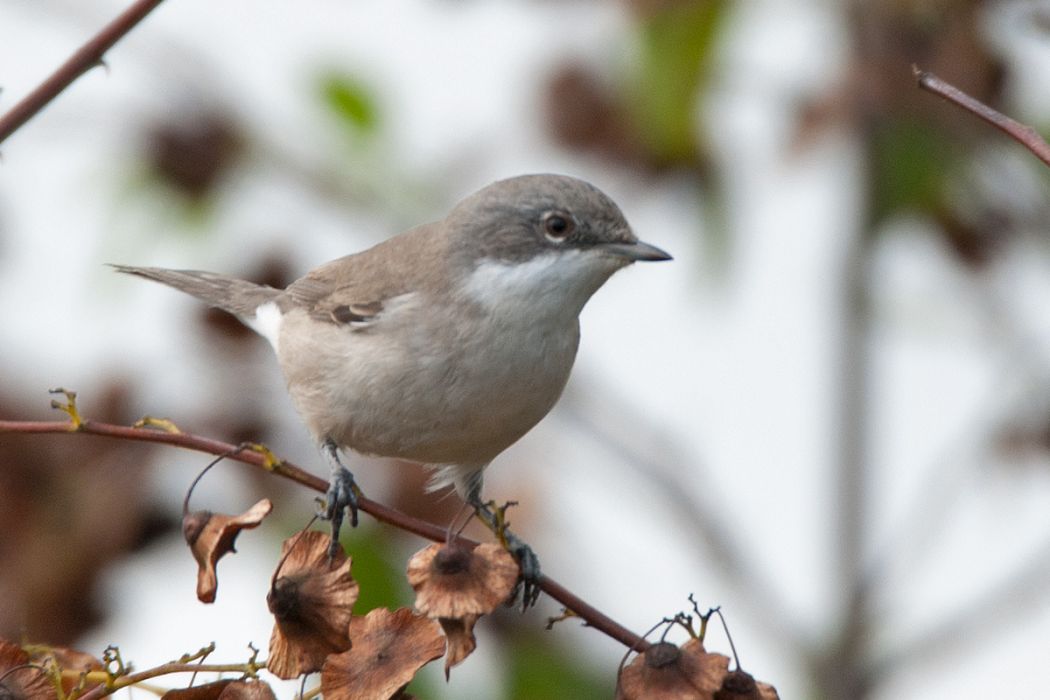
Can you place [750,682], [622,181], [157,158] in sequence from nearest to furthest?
1. [750,682]
2. [157,158]
3. [622,181]

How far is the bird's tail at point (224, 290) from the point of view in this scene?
527cm

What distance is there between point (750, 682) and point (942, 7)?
9.06 feet

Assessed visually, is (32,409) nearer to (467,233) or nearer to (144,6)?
(467,233)

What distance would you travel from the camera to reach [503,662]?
4.41 m

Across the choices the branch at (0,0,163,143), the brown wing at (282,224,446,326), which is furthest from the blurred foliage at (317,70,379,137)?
the branch at (0,0,163,143)

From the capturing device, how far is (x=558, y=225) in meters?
4.39

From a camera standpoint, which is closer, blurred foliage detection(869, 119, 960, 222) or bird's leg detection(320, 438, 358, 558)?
bird's leg detection(320, 438, 358, 558)

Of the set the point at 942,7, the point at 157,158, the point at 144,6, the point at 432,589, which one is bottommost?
the point at 432,589

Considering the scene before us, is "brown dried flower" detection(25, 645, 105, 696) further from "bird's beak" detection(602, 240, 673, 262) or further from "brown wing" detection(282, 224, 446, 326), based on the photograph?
"bird's beak" detection(602, 240, 673, 262)

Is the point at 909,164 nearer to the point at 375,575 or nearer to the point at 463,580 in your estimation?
the point at 375,575

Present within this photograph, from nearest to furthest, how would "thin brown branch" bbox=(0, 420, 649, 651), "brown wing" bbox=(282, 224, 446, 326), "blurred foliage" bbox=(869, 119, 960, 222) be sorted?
"thin brown branch" bbox=(0, 420, 649, 651)
"brown wing" bbox=(282, 224, 446, 326)
"blurred foliage" bbox=(869, 119, 960, 222)

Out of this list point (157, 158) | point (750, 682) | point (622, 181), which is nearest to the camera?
point (750, 682)

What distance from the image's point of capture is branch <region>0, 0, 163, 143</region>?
2.53m

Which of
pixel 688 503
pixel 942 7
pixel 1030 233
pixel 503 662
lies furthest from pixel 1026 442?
pixel 503 662
